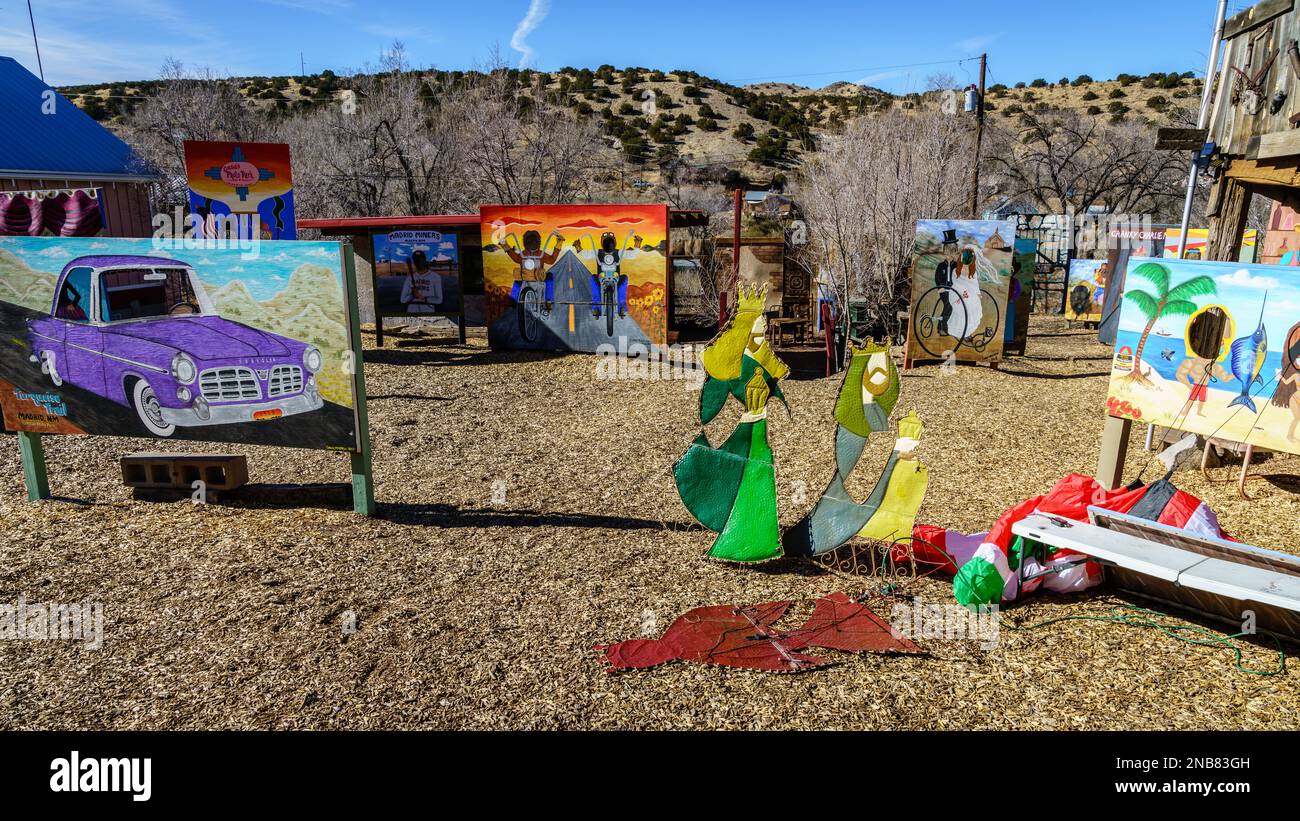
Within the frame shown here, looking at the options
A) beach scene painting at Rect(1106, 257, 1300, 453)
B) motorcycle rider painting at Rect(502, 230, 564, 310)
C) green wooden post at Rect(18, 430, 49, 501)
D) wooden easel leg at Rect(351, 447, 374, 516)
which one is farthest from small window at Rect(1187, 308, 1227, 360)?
motorcycle rider painting at Rect(502, 230, 564, 310)

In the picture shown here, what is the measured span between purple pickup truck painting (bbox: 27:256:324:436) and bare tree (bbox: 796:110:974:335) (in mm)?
9879

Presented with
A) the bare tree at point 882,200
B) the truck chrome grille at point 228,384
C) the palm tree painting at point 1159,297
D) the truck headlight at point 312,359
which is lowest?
the truck chrome grille at point 228,384

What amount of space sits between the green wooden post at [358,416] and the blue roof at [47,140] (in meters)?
15.0

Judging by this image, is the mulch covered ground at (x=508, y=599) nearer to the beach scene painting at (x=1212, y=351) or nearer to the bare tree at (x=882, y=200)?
the beach scene painting at (x=1212, y=351)

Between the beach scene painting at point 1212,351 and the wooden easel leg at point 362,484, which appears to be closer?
the beach scene painting at point 1212,351

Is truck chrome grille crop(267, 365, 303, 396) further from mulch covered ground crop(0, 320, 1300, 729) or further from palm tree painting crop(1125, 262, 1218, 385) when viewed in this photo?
palm tree painting crop(1125, 262, 1218, 385)

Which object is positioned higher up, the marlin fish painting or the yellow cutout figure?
the marlin fish painting

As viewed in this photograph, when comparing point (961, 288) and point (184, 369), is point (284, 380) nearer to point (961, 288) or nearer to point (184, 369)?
point (184, 369)

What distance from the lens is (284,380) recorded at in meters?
6.58

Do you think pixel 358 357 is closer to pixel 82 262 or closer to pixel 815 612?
pixel 82 262

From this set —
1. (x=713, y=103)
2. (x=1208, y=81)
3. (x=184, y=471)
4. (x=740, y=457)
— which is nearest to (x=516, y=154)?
(x=1208, y=81)

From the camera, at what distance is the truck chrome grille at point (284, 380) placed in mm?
6555

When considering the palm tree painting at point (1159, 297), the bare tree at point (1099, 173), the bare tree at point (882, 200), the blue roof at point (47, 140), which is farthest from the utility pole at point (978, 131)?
the blue roof at point (47, 140)

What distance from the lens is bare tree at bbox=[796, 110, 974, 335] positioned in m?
15.9
